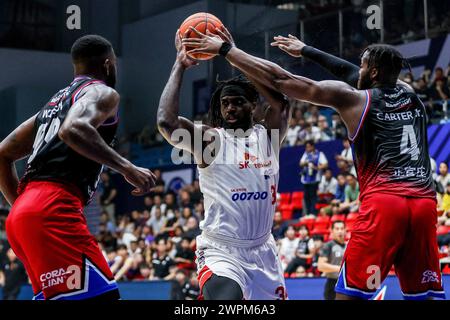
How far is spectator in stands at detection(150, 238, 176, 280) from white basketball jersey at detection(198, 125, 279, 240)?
931 cm

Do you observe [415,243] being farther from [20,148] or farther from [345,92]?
[20,148]

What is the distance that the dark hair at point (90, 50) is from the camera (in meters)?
5.07

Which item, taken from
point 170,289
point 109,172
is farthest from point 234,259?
point 109,172

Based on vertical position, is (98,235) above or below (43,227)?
below

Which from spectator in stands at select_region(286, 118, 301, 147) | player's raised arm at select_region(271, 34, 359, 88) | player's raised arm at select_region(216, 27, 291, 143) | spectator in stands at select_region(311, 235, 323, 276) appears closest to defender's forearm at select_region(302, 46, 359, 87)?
player's raised arm at select_region(271, 34, 359, 88)

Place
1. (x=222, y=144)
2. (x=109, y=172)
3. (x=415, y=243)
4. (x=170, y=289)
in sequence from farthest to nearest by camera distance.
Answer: (x=109, y=172), (x=170, y=289), (x=222, y=144), (x=415, y=243)

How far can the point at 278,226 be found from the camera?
1557 cm

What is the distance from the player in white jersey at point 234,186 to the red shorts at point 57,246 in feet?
2.90

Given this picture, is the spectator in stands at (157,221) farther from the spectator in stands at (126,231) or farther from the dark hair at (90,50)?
the dark hair at (90,50)

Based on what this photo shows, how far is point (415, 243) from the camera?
5.27 meters

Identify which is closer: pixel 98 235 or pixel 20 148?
pixel 20 148

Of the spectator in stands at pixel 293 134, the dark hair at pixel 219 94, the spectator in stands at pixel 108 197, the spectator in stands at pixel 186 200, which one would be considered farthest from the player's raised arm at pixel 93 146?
the spectator in stands at pixel 108 197
